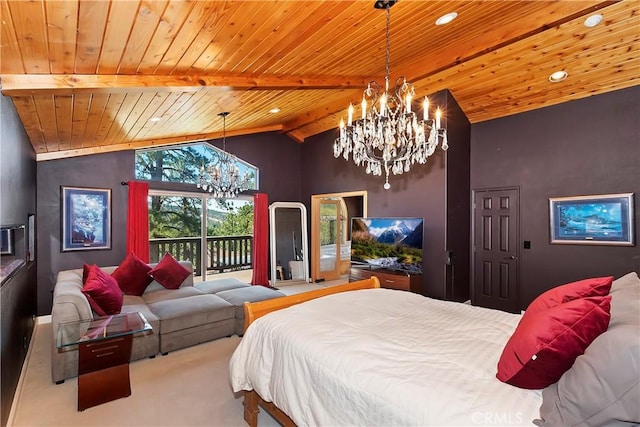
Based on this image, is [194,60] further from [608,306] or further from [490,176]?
[490,176]

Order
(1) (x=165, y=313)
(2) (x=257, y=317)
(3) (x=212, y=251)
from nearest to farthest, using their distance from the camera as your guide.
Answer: (2) (x=257, y=317) < (1) (x=165, y=313) < (3) (x=212, y=251)

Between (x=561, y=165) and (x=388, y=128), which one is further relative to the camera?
(x=561, y=165)

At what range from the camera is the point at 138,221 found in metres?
5.29

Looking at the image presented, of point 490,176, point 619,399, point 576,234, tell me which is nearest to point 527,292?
point 576,234

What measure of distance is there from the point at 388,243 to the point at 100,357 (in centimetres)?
379

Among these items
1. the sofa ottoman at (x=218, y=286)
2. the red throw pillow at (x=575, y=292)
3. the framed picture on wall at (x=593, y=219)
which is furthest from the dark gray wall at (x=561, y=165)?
the sofa ottoman at (x=218, y=286)

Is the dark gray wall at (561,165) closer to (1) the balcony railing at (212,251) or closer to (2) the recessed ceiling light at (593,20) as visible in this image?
(2) the recessed ceiling light at (593,20)

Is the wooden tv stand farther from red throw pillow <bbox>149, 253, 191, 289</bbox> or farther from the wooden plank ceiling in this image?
red throw pillow <bbox>149, 253, 191, 289</bbox>

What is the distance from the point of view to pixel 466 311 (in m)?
2.36

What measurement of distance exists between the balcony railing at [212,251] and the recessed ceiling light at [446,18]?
533 centimetres

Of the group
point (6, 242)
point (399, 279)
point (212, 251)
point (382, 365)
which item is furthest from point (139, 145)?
point (382, 365)

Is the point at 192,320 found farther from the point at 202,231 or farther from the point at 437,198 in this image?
the point at 437,198

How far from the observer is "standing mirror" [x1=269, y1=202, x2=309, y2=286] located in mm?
7199

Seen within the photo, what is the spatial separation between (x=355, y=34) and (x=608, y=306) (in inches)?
104
